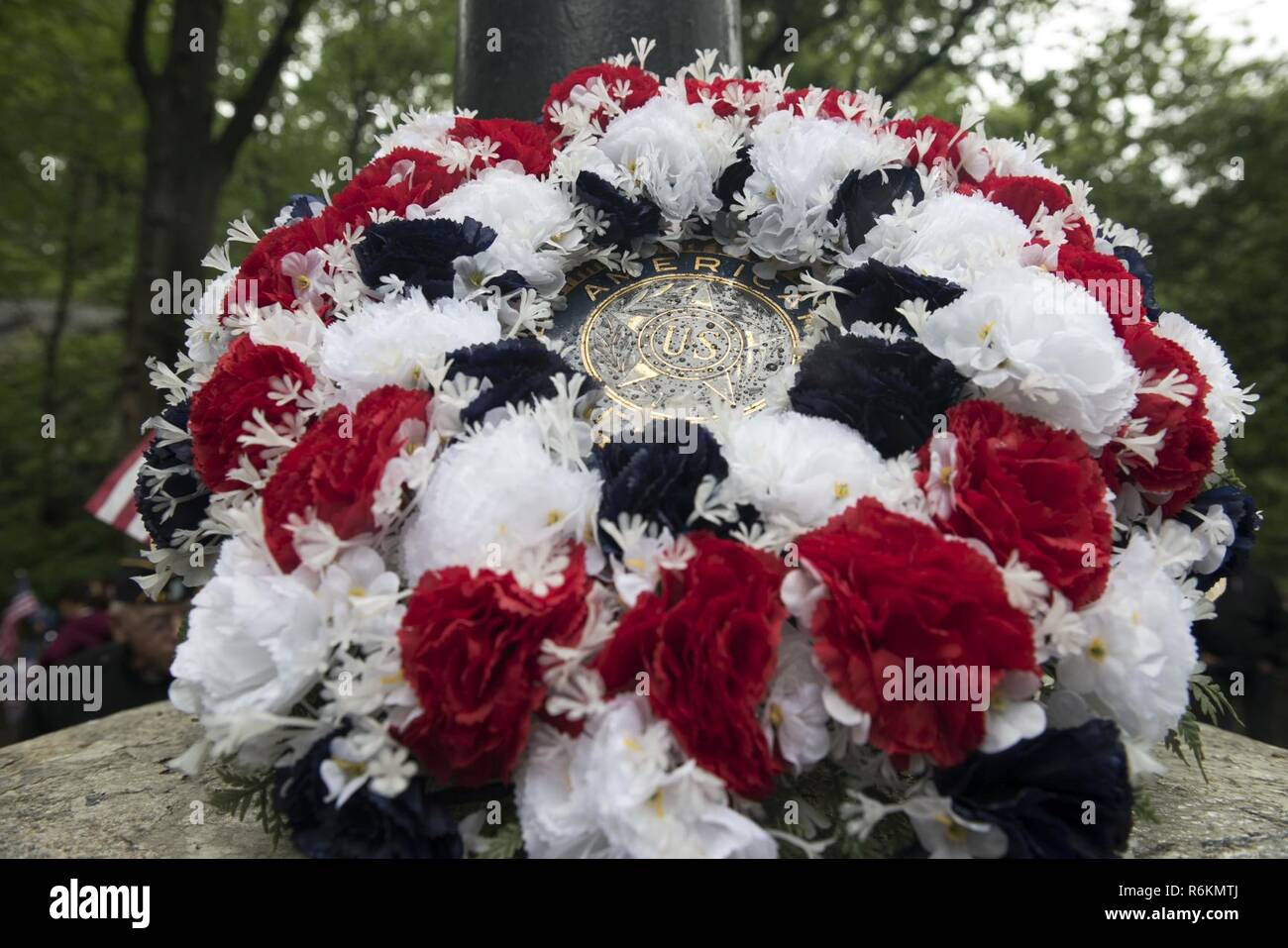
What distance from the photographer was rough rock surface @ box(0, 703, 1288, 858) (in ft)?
7.92

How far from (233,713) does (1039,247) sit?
2325 mm

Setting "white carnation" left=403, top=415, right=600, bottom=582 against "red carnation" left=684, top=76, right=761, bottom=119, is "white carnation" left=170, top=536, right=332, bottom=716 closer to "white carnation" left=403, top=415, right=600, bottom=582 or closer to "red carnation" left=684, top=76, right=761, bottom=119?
"white carnation" left=403, top=415, right=600, bottom=582

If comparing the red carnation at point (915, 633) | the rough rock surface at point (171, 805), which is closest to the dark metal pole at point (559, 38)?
the rough rock surface at point (171, 805)

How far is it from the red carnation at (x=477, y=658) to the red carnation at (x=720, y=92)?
206 centimetres

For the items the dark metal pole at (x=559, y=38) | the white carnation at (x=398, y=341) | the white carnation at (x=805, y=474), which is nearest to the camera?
the white carnation at (x=805, y=474)

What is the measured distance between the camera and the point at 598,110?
3410 millimetres

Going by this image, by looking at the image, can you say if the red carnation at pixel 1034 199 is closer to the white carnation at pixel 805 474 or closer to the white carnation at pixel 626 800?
the white carnation at pixel 805 474

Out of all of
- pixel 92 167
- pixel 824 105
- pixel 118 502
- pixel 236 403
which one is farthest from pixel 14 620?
pixel 824 105

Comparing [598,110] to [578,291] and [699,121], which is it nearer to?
[699,121]

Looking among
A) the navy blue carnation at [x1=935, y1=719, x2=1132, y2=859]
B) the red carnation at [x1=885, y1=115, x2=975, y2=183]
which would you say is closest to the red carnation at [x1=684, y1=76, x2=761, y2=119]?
the red carnation at [x1=885, y1=115, x2=975, y2=183]

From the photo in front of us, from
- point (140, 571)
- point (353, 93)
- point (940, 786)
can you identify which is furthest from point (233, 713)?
point (353, 93)

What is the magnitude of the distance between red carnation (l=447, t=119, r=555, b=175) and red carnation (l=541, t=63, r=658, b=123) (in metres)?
0.09

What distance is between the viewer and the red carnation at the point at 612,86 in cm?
342

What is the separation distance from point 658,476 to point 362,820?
88 centimetres
